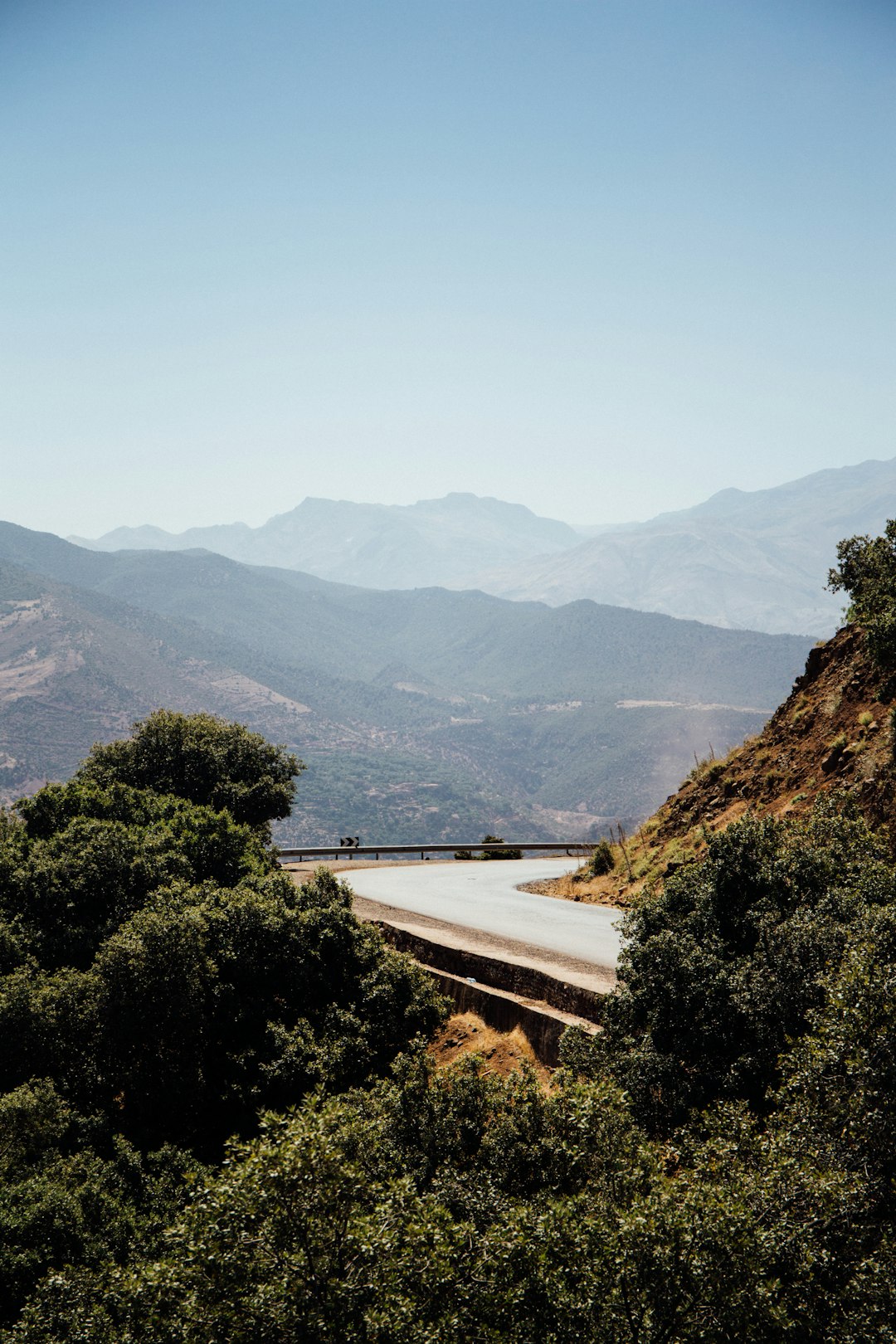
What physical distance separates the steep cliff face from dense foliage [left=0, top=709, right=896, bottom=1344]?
14.5ft

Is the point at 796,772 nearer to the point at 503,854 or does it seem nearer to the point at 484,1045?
the point at 484,1045

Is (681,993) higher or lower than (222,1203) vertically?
higher

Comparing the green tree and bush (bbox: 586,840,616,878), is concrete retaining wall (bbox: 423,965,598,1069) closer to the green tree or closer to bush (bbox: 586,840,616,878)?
bush (bbox: 586,840,616,878)

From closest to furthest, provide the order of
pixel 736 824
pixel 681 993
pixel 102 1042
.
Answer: pixel 681 993, pixel 736 824, pixel 102 1042

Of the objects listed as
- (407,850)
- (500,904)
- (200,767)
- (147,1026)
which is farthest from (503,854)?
(147,1026)

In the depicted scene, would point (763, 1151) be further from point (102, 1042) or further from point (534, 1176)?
point (102, 1042)

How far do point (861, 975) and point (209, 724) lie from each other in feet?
102

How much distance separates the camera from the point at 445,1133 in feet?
42.5

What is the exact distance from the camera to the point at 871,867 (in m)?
14.5

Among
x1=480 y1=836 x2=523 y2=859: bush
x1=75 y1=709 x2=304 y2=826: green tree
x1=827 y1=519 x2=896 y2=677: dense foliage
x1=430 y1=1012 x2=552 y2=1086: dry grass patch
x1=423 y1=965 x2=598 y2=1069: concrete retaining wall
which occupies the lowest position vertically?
x1=480 y1=836 x2=523 y2=859: bush

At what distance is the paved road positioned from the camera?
22766 mm

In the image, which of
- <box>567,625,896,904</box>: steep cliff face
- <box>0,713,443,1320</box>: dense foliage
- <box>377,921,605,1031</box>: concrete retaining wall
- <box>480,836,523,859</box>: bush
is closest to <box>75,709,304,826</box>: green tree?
<box>0,713,443,1320</box>: dense foliage

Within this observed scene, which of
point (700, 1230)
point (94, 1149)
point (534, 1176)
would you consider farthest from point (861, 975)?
point (94, 1149)

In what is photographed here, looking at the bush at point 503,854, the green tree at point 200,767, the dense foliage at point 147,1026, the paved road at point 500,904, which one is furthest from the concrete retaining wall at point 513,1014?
the bush at point 503,854
